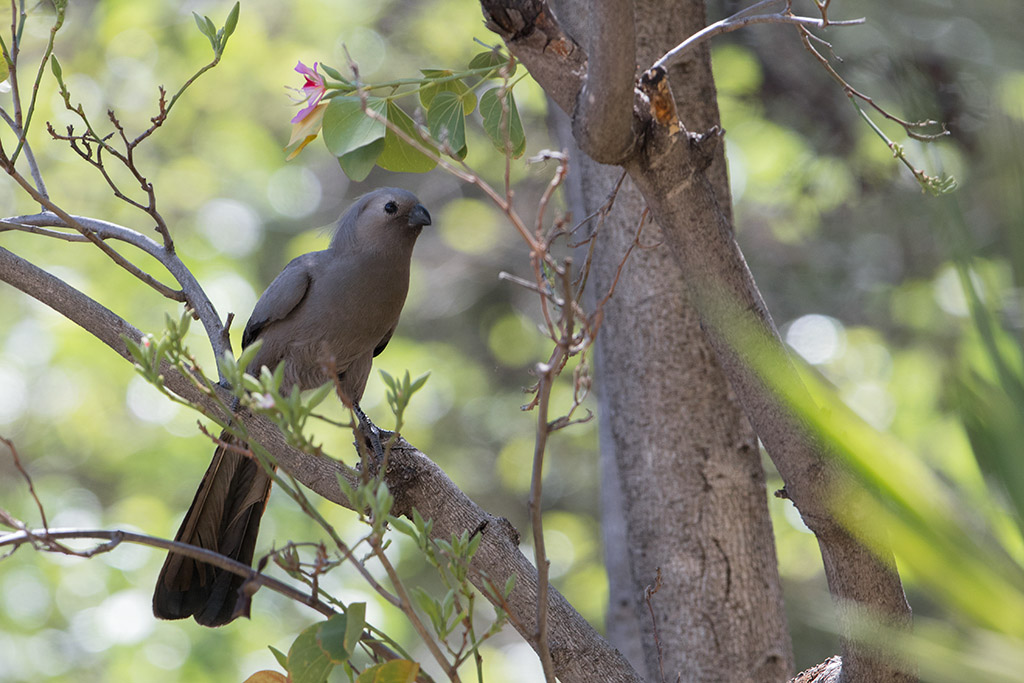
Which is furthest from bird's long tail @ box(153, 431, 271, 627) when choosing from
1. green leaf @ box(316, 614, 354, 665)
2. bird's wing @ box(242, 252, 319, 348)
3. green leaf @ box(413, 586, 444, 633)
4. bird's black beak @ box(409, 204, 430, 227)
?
green leaf @ box(413, 586, 444, 633)

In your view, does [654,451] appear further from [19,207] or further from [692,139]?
[19,207]

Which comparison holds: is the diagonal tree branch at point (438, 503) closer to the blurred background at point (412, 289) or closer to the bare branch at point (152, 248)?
the bare branch at point (152, 248)

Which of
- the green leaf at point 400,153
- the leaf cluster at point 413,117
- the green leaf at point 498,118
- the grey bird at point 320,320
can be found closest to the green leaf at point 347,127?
the leaf cluster at point 413,117

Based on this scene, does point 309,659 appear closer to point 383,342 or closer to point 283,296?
point 283,296

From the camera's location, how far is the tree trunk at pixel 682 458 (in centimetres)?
250

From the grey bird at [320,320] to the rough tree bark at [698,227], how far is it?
48.7 inches

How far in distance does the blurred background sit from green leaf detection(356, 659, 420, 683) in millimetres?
2008

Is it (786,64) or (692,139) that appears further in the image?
(786,64)

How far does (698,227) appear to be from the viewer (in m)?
1.76

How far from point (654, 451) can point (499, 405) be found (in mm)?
5245

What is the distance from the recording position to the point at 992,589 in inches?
29.9

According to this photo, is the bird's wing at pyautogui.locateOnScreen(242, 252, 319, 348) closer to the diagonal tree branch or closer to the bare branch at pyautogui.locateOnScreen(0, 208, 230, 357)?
the bare branch at pyautogui.locateOnScreen(0, 208, 230, 357)

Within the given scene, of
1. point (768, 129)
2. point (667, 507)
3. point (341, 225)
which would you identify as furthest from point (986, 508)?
point (768, 129)

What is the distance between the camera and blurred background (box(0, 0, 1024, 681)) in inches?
176
